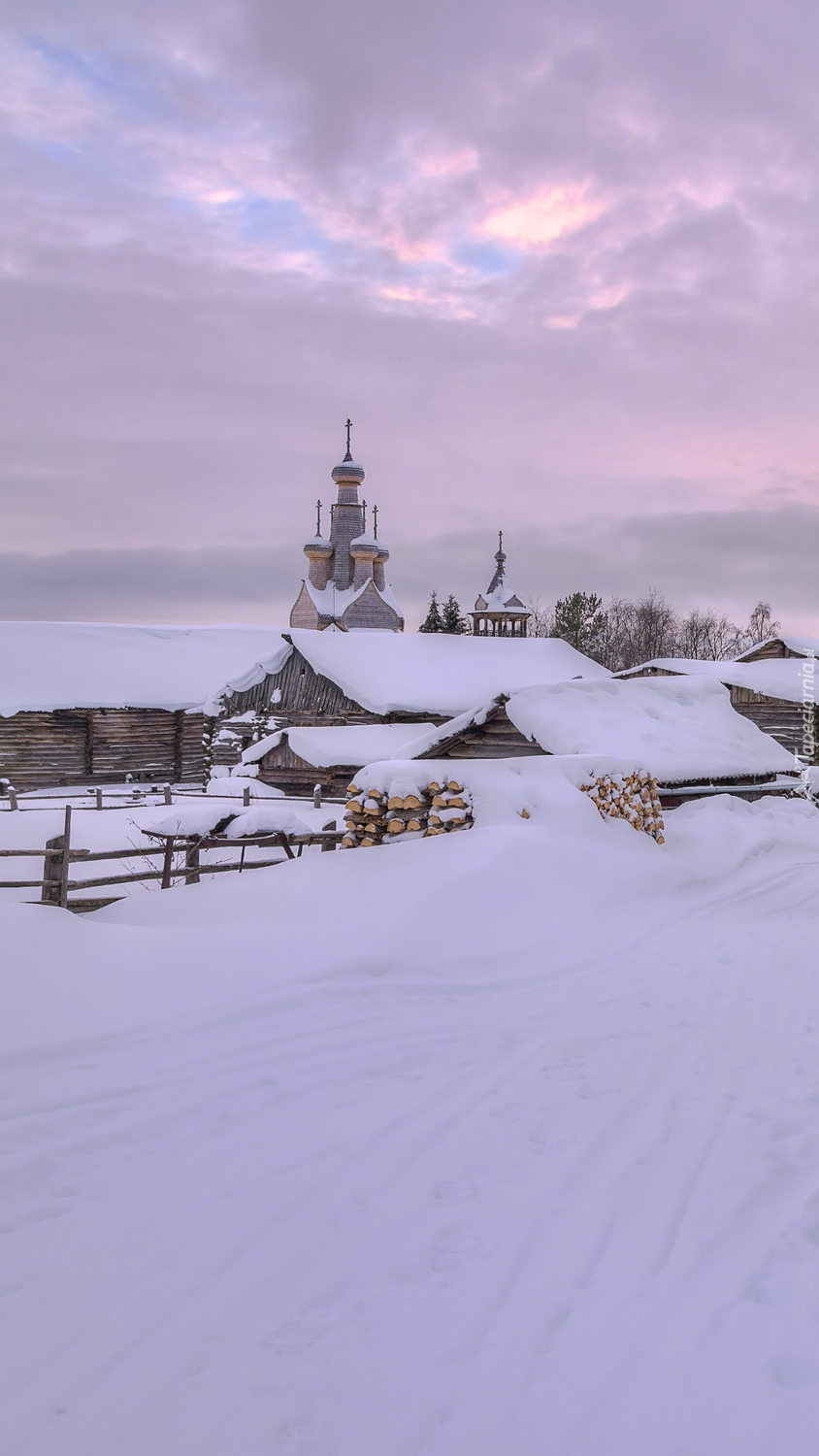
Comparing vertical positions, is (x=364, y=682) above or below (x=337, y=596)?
→ below

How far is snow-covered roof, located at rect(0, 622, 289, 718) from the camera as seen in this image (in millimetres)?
29594

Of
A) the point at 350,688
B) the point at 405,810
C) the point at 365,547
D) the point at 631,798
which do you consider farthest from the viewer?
the point at 365,547

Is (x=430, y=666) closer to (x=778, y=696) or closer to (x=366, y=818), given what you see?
(x=778, y=696)

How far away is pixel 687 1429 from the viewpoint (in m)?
2.74

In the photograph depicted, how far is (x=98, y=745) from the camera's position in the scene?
1192 inches

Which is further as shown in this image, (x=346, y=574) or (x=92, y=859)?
(x=346, y=574)

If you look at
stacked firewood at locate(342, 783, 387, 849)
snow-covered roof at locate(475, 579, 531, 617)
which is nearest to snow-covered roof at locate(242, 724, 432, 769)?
stacked firewood at locate(342, 783, 387, 849)

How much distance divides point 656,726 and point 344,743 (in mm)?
9904

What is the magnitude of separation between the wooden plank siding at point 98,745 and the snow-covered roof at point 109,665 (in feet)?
1.77

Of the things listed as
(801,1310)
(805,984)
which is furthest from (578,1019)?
(801,1310)

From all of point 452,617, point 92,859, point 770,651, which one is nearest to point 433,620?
point 452,617

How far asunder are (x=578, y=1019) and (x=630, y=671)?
2780 cm

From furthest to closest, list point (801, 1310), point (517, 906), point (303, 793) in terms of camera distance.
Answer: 1. point (303, 793)
2. point (517, 906)
3. point (801, 1310)

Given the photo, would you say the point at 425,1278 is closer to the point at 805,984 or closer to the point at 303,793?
the point at 805,984
